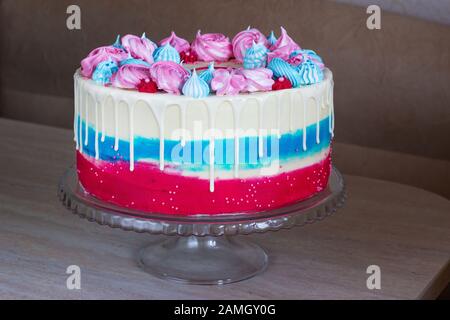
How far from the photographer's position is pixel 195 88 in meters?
1.12

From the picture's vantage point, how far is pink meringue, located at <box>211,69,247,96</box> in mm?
1144

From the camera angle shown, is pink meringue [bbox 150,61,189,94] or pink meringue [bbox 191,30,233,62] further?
pink meringue [bbox 191,30,233,62]

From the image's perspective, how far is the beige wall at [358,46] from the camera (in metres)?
1.79

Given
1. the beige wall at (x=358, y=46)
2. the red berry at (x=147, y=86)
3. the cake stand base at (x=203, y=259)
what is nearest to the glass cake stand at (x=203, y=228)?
the cake stand base at (x=203, y=259)

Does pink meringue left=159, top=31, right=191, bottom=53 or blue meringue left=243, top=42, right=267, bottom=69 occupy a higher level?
blue meringue left=243, top=42, right=267, bottom=69

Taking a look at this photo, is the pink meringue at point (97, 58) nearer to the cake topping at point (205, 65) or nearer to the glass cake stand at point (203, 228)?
the cake topping at point (205, 65)

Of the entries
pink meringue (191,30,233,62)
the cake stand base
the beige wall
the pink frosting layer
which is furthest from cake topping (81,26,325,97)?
the beige wall

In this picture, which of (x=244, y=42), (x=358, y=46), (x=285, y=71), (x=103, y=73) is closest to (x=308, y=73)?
(x=285, y=71)

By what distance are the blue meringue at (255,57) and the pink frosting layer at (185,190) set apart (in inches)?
6.6

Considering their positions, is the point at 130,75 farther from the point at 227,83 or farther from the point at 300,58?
the point at 300,58

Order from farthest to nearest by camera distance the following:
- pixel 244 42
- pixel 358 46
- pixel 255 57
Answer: pixel 358 46 → pixel 244 42 → pixel 255 57

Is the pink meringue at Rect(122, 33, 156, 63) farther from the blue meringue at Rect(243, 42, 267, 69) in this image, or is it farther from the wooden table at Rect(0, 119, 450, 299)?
the wooden table at Rect(0, 119, 450, 299)

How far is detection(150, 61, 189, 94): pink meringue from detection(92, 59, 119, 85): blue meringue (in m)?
0.08

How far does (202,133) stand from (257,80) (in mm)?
108
